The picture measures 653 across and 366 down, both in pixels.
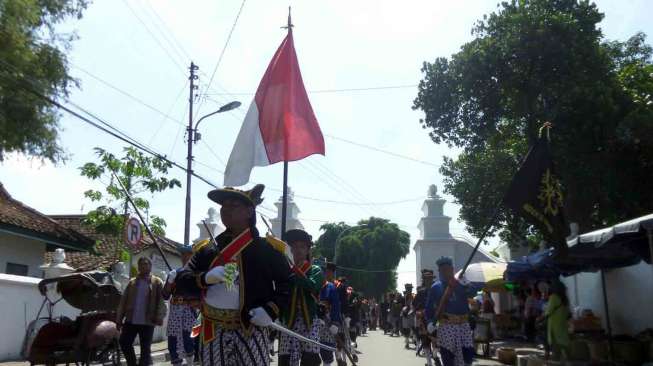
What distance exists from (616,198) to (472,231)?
617cm

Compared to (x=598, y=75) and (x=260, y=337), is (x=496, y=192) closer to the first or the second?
(x=598, y=75)

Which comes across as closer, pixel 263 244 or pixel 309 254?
pixel 263 244

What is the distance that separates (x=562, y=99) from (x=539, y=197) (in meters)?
13.4

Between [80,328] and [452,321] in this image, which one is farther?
[80,328]

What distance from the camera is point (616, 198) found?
21172 mm

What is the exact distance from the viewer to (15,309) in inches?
504

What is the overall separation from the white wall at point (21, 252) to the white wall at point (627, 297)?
15.8 metres

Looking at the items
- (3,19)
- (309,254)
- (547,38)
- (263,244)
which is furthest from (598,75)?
(263,244)

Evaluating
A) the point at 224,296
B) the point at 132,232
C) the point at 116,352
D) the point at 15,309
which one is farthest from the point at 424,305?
the point at 15,309

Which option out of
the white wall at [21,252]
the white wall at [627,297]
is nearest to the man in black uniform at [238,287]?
the white wall at [627,297]

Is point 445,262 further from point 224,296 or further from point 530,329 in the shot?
point 530,329

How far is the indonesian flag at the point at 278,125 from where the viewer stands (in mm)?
7812

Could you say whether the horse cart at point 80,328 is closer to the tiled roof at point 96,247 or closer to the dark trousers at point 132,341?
the dark trousers at point 132,341

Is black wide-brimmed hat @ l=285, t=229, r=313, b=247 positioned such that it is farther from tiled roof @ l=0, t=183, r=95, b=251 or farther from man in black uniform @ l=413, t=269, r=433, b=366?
tiled roof @ l=0, t=183, r=95, b=251
